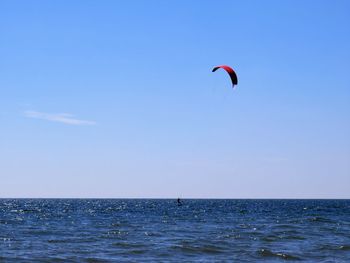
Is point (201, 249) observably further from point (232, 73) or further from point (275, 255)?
point (232, 73)

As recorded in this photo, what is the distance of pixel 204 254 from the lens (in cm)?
2370

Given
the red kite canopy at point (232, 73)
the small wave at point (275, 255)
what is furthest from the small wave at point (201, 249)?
the red kite canopy at point (232, 73)

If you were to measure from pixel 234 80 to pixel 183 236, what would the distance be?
1044 centimetres

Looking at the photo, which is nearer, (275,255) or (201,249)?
(275,255)

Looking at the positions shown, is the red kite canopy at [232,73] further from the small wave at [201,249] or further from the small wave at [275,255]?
the small wave at [275,255]

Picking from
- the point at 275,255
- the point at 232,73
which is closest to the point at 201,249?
the point at 275,255

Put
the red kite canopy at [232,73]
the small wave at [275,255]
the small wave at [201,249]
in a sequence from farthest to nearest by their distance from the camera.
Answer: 1. the red kite canopy at [232,73]
2. the small wave at [201,249]
3. the small wave at [275,255]

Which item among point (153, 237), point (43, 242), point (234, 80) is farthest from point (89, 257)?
point (234, 80)

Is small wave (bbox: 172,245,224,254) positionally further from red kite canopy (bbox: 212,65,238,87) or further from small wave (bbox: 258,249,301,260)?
red kite canopy (bbox: 212,65,238,87)

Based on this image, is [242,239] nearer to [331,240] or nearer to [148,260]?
[331,240]

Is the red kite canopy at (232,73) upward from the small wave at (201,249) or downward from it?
upward

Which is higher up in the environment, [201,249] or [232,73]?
[232,73]

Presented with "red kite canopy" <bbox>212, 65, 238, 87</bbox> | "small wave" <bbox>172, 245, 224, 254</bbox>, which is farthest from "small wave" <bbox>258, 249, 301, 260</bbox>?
"red kite canopy" <bbox>212, 65, 238, 87</bbox>

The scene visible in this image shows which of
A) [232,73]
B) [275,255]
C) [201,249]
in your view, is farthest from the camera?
[232,73]
